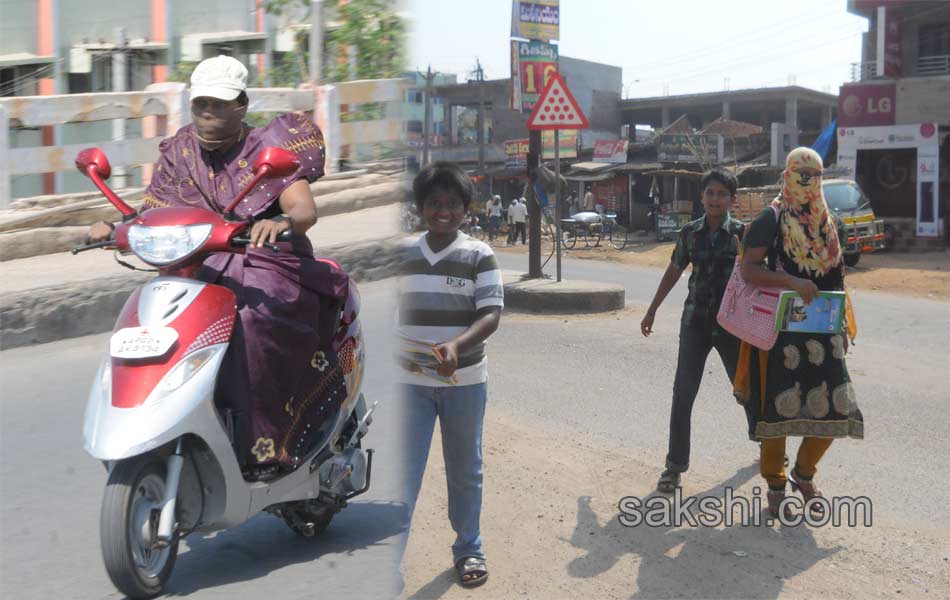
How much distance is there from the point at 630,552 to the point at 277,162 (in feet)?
8.41

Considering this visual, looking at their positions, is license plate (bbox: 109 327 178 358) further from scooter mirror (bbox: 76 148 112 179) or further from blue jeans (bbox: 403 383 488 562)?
blue jeans (bbox: 403 383 488 562)

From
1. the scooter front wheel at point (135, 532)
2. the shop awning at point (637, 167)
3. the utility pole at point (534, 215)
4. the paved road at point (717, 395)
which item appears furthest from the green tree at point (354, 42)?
the shop awning at point (637, 167)

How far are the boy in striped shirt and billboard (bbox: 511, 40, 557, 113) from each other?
19993 millimetres

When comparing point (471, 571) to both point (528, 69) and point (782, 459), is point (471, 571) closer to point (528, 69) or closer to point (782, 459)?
point (782, 459)

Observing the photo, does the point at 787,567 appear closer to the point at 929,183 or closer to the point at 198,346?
the point at 198,346

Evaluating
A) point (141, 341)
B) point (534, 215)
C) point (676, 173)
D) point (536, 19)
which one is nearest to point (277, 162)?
point (141, 341)

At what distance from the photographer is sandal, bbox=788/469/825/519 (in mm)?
4637

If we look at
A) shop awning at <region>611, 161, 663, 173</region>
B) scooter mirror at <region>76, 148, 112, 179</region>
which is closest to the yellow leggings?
scooter mirror at <region>76, 148, 112, 179</region>

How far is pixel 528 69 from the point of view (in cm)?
2669

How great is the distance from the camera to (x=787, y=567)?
13.4 ft

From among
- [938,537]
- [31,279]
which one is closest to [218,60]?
[31,279]

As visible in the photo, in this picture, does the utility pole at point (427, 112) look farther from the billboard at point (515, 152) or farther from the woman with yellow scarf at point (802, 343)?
the billboard at point (515, 152)

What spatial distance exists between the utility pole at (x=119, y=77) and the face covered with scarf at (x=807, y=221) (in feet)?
9.12

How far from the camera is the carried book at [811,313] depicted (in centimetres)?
444
